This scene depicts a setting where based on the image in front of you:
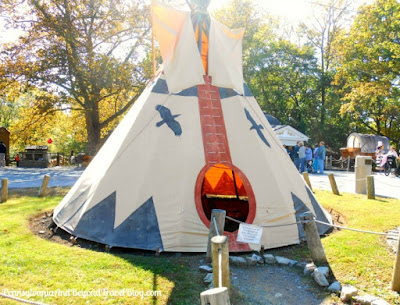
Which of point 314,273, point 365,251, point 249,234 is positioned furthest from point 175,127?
point 365,251

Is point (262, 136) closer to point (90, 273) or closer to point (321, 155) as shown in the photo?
point (90, 273)

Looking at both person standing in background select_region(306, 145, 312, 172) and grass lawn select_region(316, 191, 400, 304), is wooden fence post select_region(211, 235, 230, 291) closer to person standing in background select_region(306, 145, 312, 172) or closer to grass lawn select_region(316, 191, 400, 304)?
grass lawn select_region(316, 191, 400, 304)

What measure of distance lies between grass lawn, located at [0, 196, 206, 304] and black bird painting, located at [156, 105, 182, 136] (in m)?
2.32

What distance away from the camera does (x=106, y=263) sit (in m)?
4.75

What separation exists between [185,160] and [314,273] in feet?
9.07

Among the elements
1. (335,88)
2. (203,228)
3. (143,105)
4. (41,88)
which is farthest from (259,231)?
(335,88)

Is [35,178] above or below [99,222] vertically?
above

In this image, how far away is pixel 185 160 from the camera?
5.83m

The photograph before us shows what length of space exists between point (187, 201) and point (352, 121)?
3153cm

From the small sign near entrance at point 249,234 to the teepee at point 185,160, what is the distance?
978mm

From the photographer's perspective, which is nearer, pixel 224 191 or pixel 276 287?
pixel 276 287

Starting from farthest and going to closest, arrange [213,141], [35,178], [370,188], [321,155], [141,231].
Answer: [321,155]
[35,178]
[370,188]
[213,141]
[141,231]

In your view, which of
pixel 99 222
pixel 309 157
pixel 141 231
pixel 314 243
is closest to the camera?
pixel 314 243

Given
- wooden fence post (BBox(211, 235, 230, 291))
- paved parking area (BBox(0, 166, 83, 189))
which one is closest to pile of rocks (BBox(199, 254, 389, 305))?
wooden fence post (BBox(211, 235, 230, 291))
